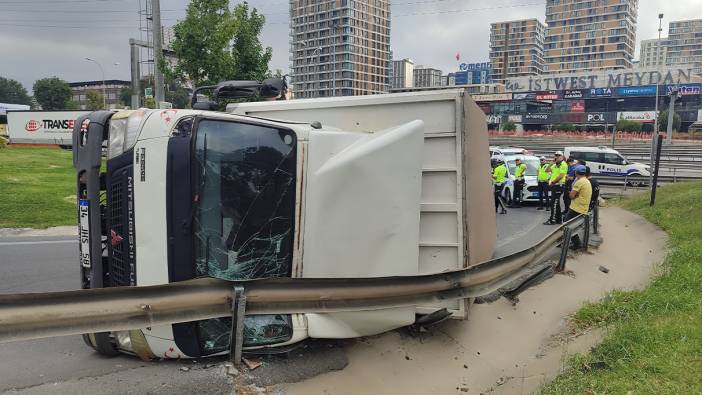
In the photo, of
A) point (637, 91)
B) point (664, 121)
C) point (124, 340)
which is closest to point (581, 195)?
point (124, 340)

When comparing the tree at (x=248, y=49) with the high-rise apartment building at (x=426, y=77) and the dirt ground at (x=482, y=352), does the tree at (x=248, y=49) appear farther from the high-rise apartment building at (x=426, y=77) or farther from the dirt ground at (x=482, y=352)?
the high-rise apartment building at (x=426, y=77)

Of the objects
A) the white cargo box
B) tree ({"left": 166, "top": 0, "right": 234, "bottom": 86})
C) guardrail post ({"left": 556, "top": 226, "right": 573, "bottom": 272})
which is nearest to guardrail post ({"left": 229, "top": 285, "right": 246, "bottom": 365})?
the white cargo box

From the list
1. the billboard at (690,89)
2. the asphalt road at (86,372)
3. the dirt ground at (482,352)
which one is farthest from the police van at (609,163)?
the billboard at (690,89)

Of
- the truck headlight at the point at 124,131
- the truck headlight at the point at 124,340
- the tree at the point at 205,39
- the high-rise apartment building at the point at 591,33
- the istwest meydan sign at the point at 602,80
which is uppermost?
the high-rise apartment building at the point at 591,33

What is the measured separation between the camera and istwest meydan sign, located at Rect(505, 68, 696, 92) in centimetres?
8050

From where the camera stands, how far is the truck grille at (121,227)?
3.19 metres

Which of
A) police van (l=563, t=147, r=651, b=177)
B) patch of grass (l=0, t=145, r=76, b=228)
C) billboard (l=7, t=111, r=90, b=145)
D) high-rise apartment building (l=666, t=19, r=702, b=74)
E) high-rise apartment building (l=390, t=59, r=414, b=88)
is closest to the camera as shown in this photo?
patch of grass (l=0, t=145, r=76, b=228)

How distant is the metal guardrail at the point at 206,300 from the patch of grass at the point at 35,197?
8.72m

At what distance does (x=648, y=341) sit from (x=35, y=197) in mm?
13226

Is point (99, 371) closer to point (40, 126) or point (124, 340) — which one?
point (124, 340)

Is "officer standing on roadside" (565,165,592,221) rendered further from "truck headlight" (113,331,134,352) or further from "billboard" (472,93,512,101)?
A: "billboard" (472,93,512,101)

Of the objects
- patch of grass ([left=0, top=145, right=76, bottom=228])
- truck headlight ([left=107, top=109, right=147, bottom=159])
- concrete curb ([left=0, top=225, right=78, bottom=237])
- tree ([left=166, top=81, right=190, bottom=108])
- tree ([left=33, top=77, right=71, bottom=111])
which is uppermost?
tree ([left=33, top=77, right=71, bottom=111])

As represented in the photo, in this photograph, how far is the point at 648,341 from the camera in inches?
158

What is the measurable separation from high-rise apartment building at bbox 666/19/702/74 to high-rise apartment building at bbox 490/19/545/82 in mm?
44070
